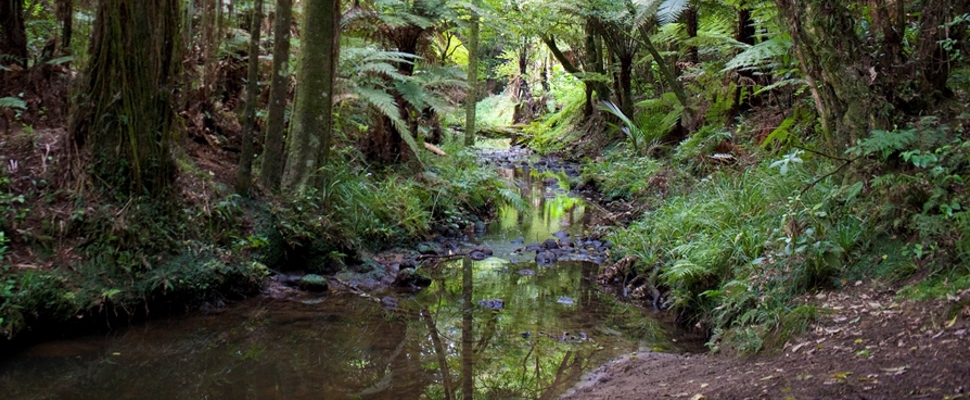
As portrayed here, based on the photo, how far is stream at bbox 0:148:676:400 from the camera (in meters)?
3.60

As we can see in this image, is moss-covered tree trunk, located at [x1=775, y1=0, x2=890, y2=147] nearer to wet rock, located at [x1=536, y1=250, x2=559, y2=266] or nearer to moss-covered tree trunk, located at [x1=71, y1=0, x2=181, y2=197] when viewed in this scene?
wet rock, located at [x1=536, y1=250, x2=559, y2=266]

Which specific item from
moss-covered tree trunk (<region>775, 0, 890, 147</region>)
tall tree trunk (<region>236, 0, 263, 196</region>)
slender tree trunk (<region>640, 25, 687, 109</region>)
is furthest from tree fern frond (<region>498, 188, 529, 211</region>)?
moss-covered tree trunk (<region>775, 0, 890, 147</region>)

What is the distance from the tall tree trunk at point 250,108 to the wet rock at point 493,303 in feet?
7.88

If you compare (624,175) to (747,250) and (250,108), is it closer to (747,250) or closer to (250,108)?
(747,250)

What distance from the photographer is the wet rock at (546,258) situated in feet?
21.8

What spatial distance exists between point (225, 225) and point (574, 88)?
54.5ft

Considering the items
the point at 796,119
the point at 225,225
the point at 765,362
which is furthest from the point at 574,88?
the point at 765,362

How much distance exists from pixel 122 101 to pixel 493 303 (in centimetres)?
331

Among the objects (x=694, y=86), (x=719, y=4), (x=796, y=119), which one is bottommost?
(x=796, y=119)

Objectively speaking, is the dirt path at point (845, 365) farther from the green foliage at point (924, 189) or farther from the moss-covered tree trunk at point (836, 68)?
the moss-covered tree trunk at point (836, 68)

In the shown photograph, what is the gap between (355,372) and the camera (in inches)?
153

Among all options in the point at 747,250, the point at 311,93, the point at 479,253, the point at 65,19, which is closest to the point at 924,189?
the point at 747,250

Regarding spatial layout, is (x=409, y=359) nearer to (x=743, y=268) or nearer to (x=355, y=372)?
(x=355, y=372)

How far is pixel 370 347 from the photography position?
4320 millimetres
